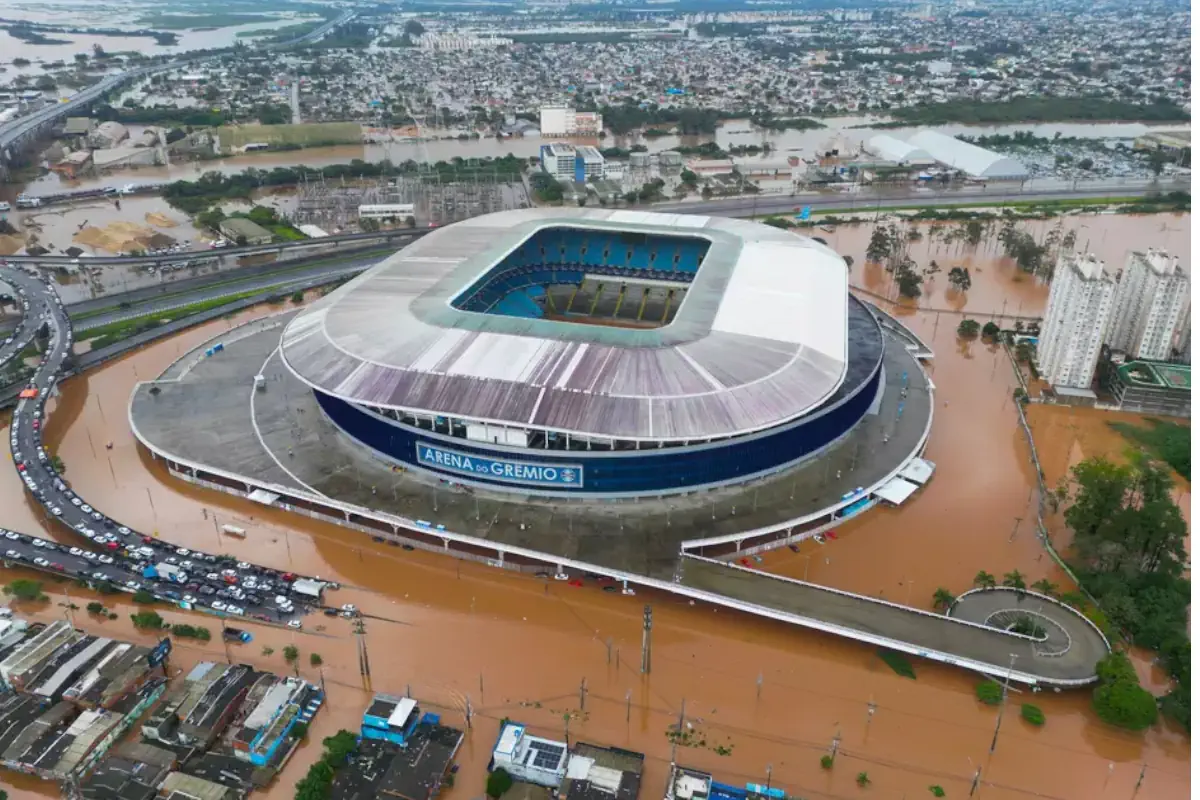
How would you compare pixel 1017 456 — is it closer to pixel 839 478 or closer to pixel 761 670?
pixel 839 478

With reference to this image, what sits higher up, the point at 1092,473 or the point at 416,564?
the point at 1092,473

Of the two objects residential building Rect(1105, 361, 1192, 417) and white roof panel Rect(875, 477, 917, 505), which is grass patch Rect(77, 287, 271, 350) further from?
residential building Rect(1105, 361, 1192, 417)

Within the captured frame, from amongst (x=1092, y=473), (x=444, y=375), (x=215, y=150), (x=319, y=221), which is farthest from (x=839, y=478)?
(x=215, y=150)

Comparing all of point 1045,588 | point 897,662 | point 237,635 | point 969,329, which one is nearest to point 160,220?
point 237,635

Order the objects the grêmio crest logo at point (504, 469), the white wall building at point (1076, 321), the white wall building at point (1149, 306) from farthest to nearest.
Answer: the white wall building at point (1149, 306), the white wall building at point (1076, 321), the grêmio crest logo at point (504, 469)

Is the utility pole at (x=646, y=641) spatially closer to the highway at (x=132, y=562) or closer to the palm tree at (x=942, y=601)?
the palm tree at (x=942, y=601)

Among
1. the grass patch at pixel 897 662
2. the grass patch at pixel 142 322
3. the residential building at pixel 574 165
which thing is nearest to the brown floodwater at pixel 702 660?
the grass patch at pixel 897 662

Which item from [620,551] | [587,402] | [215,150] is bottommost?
[620,551]
